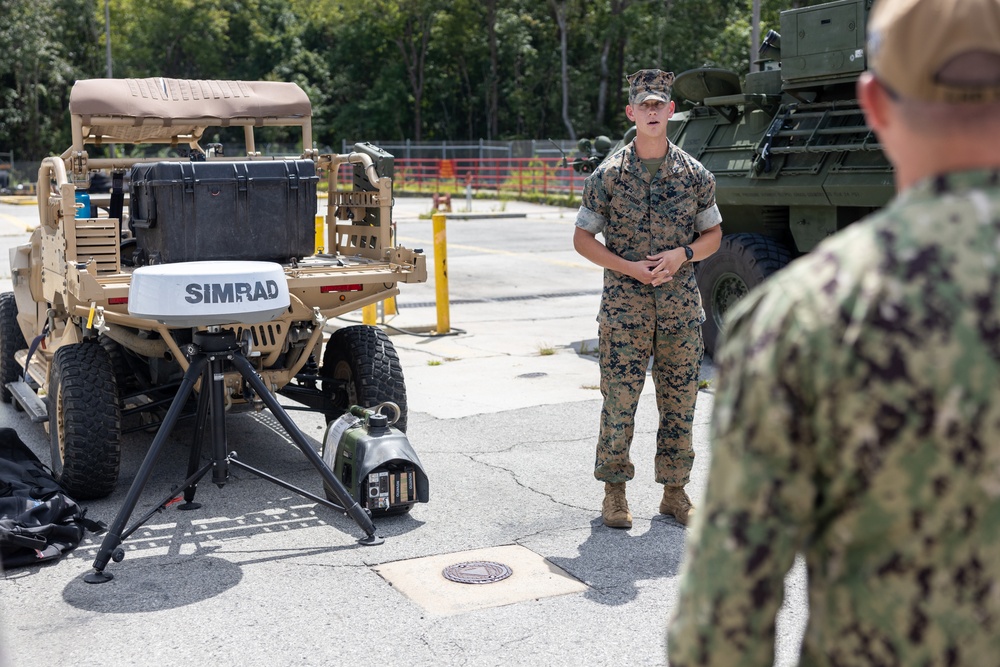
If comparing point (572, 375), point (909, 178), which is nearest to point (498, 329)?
point (572, 375)

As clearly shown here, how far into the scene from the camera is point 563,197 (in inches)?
1265

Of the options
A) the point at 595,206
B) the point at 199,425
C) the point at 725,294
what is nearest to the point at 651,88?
the point at 595,206

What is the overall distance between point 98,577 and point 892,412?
155 inches

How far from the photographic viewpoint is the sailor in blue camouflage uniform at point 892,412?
1437 millimetres

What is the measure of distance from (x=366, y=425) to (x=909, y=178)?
438cm

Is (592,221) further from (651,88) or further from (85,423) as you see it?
(85,423)

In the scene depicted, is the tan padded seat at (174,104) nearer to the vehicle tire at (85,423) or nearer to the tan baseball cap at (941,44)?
the vehicle tire at (85,423)

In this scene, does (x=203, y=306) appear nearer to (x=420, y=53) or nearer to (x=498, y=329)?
(x=498, y=329)

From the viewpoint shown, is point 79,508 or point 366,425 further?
point 366,425

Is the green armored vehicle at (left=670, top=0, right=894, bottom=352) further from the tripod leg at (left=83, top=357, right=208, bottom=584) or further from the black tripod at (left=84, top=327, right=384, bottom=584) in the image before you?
the tripod leg at (left=83, top=357, right=208, bottom=584)

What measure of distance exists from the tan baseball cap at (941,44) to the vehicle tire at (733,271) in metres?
7.72

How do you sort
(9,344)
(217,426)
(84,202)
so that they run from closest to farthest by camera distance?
(217,426) < (84,202) < (9,344)

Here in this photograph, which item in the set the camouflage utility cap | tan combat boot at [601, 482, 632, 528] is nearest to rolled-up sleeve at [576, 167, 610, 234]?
the camouflage utility cap

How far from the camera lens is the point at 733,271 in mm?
9578
